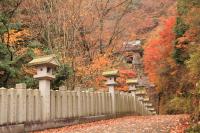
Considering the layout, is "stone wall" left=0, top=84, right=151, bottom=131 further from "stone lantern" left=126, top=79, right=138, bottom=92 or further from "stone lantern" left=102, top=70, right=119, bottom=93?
"stone lantern" left=126, top=79, right=138, bottom=92

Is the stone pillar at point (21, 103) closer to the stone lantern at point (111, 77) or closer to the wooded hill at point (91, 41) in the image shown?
the wooded hill at point (91, 41)

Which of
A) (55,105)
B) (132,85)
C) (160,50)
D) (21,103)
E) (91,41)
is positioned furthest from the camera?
(160,50)

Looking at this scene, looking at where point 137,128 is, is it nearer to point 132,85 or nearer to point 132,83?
point 132,83

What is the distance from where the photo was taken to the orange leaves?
26.2 m

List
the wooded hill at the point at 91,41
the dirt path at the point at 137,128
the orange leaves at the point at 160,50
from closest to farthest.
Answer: the dirt path at the point at 137,128 → the wooded hill at the point at 91,41 → the orange leaves at the point at 160,50

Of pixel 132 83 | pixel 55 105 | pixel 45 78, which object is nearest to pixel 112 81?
pixel 132 83

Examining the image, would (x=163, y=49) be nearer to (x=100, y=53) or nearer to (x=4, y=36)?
(x=100, y=53)

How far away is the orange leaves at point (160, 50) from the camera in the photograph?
1031 inches

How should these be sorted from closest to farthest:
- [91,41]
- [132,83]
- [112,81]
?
[112,81]
[132,83]
[91,41]

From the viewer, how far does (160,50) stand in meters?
27.3

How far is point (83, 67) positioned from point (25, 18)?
17.4 ft

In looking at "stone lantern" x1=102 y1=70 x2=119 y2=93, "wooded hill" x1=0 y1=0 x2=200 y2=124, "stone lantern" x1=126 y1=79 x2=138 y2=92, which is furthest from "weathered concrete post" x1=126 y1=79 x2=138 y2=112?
"stone lantern" x1=102 y1=70 x2=119 y2=93

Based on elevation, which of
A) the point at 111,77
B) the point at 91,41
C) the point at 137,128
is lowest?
the point at 137,128

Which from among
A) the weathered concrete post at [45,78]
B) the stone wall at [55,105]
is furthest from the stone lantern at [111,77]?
the weathered concrete post at [45,78]
